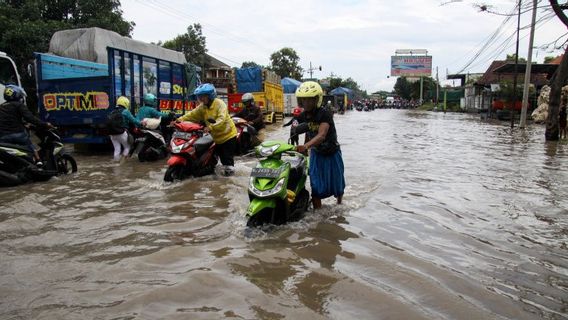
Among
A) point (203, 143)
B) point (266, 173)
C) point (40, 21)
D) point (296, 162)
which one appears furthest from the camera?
point (40, 21)

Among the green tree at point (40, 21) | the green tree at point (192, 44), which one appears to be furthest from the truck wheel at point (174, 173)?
the green tree at point (192, 44)

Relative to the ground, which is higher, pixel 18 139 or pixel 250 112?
Result: pixel 250 112

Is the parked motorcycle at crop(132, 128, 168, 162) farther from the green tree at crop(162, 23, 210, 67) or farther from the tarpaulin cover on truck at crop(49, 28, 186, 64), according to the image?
the green tree at crop(162, 23, 210, 67)

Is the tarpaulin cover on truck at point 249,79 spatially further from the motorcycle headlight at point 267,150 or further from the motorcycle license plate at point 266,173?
the motorcycle license plate at point 266,173

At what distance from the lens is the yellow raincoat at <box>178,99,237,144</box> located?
24.4 feet

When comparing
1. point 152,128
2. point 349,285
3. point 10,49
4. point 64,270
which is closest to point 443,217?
point 349,285

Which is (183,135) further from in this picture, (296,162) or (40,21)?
(40,21)

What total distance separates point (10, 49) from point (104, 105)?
10496 mm

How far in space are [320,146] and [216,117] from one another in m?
2.79

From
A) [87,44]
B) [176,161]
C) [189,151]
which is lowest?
[176,161]

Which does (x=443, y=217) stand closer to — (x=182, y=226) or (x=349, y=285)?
(x=349, y=285)

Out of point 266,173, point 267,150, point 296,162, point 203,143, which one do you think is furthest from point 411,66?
point 266,173

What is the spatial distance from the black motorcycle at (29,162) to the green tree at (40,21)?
904 centimetres

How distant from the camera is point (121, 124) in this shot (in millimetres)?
9164
